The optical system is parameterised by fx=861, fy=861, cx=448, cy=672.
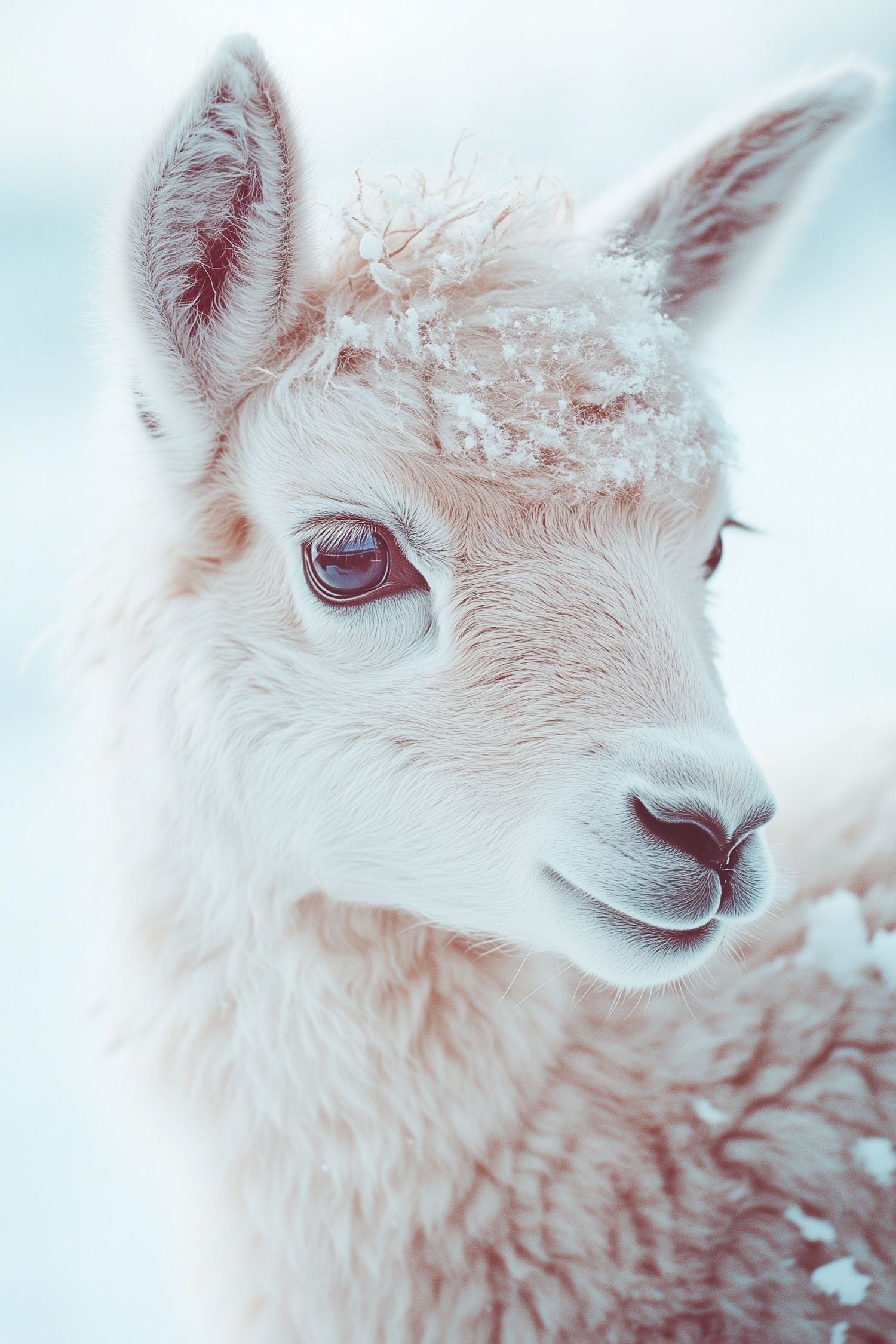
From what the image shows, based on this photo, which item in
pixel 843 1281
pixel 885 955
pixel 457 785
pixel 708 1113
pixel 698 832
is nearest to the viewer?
pixel 698 832

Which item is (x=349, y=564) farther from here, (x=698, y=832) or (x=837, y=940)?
(x=837, y=940)

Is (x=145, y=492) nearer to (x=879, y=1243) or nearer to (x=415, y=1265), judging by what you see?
(x=415, y=1265)

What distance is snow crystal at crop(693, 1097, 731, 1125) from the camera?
59.4 inches

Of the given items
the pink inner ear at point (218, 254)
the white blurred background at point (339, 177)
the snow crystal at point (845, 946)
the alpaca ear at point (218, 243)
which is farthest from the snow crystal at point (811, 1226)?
the pink inner ear at point (218, 254)

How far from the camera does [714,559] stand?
1.55 metres

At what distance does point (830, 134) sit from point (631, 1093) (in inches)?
68.5

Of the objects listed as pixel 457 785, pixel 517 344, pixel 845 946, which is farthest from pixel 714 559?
pixel 845 946

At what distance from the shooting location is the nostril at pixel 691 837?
3.48 feet

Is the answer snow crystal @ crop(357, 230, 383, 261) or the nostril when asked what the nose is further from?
snow crystal @ crop(357, 230, 383, 261)

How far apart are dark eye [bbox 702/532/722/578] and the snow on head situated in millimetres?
203

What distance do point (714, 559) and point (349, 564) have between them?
69 cm

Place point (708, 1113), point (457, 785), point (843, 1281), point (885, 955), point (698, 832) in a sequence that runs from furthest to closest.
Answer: point (885, 955) < point (708, 1113) < point (843, 1281) < point (457, 785) < point (698, 832)

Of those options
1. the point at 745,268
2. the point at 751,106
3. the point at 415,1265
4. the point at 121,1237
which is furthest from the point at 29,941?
the point at 751,106

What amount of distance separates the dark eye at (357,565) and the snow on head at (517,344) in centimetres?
16
